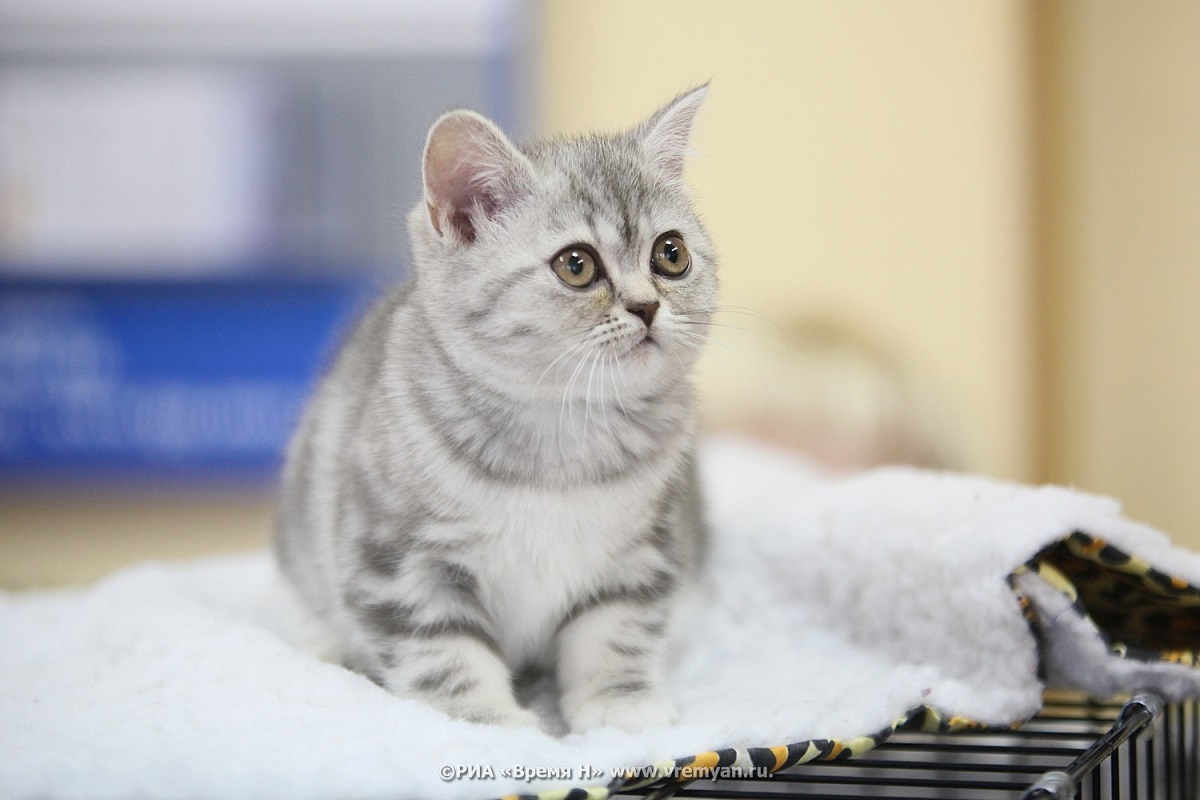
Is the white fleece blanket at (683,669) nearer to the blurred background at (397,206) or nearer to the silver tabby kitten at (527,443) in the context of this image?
the silver tabby kitten at (527,443)

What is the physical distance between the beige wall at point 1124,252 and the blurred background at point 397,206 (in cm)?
2

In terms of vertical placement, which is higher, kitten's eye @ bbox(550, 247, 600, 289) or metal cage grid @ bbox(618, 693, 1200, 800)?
kitten's eye @ bbox(550, 247, 600, 289)

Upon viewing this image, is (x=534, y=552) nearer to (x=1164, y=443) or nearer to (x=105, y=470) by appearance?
(x=1164, y=443)

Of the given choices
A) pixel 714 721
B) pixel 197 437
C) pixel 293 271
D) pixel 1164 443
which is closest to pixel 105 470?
pixel 197 437

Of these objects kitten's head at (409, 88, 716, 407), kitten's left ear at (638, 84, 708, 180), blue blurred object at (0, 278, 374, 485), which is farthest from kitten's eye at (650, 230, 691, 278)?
blue blurred object at (0, 278, 374, 485)

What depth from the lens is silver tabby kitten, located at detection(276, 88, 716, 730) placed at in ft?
3.19

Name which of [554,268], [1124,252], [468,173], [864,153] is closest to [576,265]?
[554,268]

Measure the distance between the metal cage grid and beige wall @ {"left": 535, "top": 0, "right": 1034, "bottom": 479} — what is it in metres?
1.49

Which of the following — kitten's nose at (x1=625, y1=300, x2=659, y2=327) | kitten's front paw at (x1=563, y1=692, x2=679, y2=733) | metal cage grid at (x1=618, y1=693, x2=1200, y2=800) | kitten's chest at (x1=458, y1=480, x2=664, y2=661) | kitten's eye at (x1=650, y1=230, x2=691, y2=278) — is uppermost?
kitten's eye at (x1=650, y1=230, x2=691, y2=278)

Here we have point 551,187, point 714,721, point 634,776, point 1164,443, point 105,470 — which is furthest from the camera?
point 105,470

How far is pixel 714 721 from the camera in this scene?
929 mm

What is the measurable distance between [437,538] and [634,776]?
303mm

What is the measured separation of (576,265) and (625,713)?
1.39 ft

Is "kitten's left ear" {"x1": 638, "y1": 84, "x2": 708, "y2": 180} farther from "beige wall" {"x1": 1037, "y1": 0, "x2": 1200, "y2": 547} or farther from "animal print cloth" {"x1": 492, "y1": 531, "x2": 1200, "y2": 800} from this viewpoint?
"beige wall" {"x1": 1037, "y1": 0, "x2": 1200, "y2": 547}
